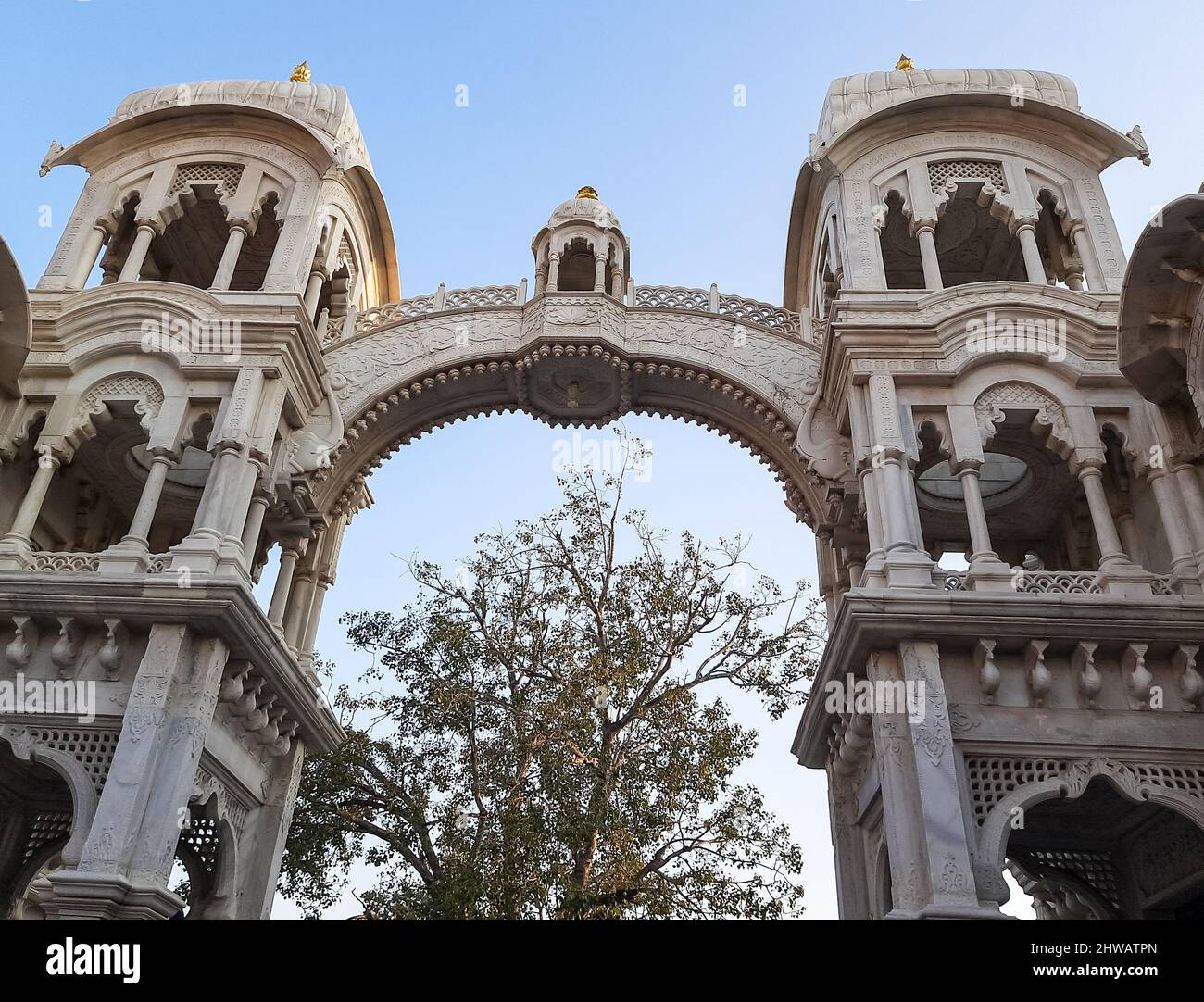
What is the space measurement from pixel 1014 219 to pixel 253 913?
46.2 ft

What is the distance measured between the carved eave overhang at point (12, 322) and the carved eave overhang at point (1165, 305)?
1306 centimetres

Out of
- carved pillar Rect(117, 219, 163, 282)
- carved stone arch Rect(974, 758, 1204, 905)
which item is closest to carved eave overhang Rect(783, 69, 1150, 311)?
carved stone arch Rect(974, 758, 1204, 905)

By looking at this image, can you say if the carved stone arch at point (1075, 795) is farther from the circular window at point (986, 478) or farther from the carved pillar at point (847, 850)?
the circular window at point (986, 478)

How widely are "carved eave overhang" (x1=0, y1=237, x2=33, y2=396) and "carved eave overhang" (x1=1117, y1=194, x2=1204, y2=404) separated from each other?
13.1 metres

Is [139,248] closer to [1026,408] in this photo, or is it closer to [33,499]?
[33,499]

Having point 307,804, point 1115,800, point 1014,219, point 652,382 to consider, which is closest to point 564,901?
point 307,804

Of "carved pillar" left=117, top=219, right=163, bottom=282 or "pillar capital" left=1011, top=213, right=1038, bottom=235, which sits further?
"carved pillar" left=117, top=219, right=163, bottom=282

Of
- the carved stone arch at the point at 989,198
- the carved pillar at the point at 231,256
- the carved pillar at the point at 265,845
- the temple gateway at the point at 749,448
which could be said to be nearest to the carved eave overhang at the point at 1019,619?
the temple gateway at the point at 749,448

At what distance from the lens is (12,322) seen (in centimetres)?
1260

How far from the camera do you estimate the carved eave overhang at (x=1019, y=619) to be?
10352 millimetres

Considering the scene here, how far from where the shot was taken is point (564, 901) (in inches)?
447

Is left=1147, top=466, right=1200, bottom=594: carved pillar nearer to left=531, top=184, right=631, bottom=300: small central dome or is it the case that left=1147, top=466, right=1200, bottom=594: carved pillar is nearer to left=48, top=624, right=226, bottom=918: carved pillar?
left=531, top=184, right=631, bottom=300: small central dome

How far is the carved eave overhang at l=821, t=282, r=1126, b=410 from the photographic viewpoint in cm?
1275

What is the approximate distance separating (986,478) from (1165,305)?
3912 millimetres
